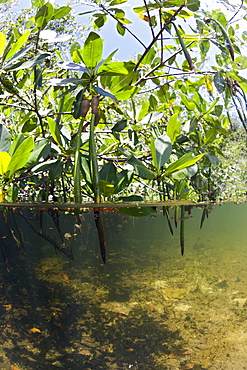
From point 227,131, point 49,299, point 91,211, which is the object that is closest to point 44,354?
point 49,299

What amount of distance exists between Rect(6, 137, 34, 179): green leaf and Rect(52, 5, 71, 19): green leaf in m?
0.19

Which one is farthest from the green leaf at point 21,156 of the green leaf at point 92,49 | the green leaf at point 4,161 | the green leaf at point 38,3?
the green leaf at point 38,3

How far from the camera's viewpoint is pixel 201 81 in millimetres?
365

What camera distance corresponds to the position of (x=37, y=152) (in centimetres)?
30

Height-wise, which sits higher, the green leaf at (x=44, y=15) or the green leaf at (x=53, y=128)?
the green leaf at (x=44, y=15)

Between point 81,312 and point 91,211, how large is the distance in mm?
Result: 109

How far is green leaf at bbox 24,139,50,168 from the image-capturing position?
30 centimetres

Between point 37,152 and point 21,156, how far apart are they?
2 centimetres

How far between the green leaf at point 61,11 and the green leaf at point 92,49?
0.11 meters

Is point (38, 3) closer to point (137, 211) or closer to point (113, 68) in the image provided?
point (113, 68)

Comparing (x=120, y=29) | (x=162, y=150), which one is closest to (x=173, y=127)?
(x=162, y=150)

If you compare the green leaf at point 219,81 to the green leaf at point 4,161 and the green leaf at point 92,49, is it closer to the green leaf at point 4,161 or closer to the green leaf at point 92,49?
the green leaf at point 92,49

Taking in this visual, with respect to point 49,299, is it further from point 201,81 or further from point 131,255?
point 201,81

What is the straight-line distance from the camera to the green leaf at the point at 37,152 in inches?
11.6
